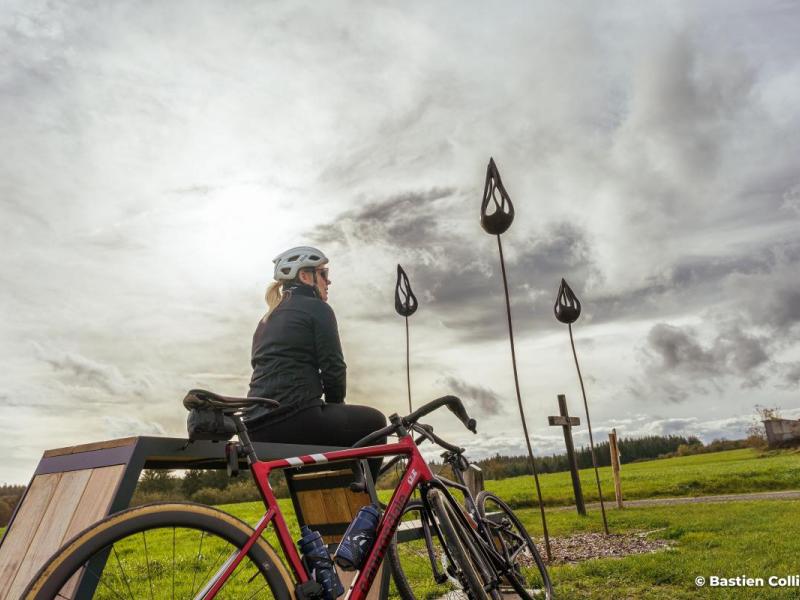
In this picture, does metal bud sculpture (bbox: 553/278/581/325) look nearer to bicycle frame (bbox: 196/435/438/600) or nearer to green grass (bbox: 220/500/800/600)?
green grass (bbox: 220/500/800/600)

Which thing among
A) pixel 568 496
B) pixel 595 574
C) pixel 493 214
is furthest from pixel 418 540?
pixel 568 496

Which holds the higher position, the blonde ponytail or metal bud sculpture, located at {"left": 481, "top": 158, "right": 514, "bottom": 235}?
metal bud sculpture, located at {"left": 481, "top": 158, "right": 514, "bottom": 235}

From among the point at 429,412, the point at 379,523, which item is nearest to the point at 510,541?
the point at 429,412

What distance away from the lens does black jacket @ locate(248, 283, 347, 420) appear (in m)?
4.35

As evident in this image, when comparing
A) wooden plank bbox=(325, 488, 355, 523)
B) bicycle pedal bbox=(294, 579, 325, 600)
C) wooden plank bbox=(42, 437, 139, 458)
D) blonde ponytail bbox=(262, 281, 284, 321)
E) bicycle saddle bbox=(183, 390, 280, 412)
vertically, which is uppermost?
blonde ponytail bbox=(262, 281, 284, 321)

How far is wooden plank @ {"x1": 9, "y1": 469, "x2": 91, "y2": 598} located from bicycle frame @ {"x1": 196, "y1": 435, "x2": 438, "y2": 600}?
964 mm

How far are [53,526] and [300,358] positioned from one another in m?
1.79

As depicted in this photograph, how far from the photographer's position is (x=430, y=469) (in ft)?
12.4

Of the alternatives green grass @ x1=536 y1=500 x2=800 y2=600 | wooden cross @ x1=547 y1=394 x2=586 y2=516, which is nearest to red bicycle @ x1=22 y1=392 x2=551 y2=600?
green grass @ x1=536 y1=500 x2=800 y2=600

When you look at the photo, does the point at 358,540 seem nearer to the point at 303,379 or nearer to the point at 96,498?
the point at 96,498

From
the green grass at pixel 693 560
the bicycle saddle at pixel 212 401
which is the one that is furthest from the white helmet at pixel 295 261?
the green grass at pixel 693 560

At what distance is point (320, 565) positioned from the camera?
9.89 feet

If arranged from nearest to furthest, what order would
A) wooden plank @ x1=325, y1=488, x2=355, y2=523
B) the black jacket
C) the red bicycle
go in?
1. the red bicycle
2. the black jacket
3. wooden plank @ x1=325, y1=488, x2=355, y2=523

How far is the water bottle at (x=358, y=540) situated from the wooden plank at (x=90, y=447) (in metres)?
1.16
